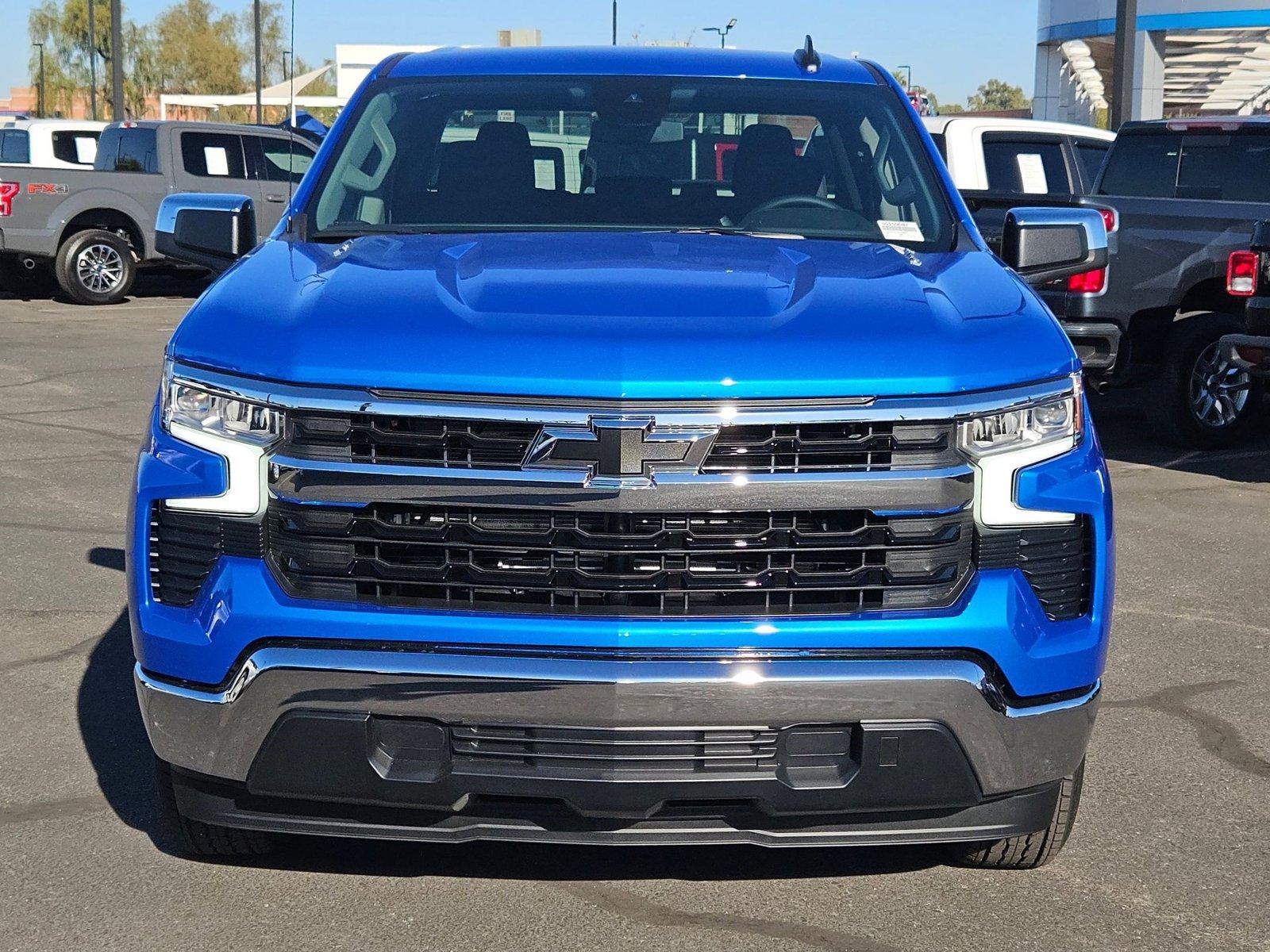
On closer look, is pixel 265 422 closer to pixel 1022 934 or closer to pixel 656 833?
pixel 656 833

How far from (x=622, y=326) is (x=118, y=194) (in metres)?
16.2

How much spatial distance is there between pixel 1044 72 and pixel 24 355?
151 ft

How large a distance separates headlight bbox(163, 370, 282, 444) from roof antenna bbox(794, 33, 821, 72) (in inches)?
97.5

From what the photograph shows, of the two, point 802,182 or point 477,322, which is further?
point 802,182

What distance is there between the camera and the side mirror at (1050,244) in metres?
4.63

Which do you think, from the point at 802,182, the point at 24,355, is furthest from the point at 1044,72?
the point at 802,182

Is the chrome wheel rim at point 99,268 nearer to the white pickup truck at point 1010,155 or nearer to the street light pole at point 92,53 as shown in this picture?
the white pickup truck at point 1010,155

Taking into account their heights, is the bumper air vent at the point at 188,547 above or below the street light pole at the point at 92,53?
below

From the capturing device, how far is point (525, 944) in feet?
11.5

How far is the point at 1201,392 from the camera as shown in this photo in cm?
1000

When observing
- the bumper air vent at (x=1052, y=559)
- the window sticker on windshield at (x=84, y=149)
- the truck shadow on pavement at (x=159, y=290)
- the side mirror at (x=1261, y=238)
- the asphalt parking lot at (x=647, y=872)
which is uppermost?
the window sticker on windshield at (x=84, y=149)

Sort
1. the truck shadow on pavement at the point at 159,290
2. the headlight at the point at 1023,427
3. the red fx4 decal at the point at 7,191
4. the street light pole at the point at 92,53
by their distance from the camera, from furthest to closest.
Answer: the street light pole at the point at 92,53 < the truck shadow on pavement at the point at 159,290 < the red fx4 decal at the point at 7,191 < the headlight at the point at 1023,427

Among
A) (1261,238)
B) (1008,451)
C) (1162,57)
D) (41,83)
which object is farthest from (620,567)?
(41,83)

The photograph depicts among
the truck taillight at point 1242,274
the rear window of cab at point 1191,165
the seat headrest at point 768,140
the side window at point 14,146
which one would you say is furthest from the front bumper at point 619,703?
the side window at point 14,146
